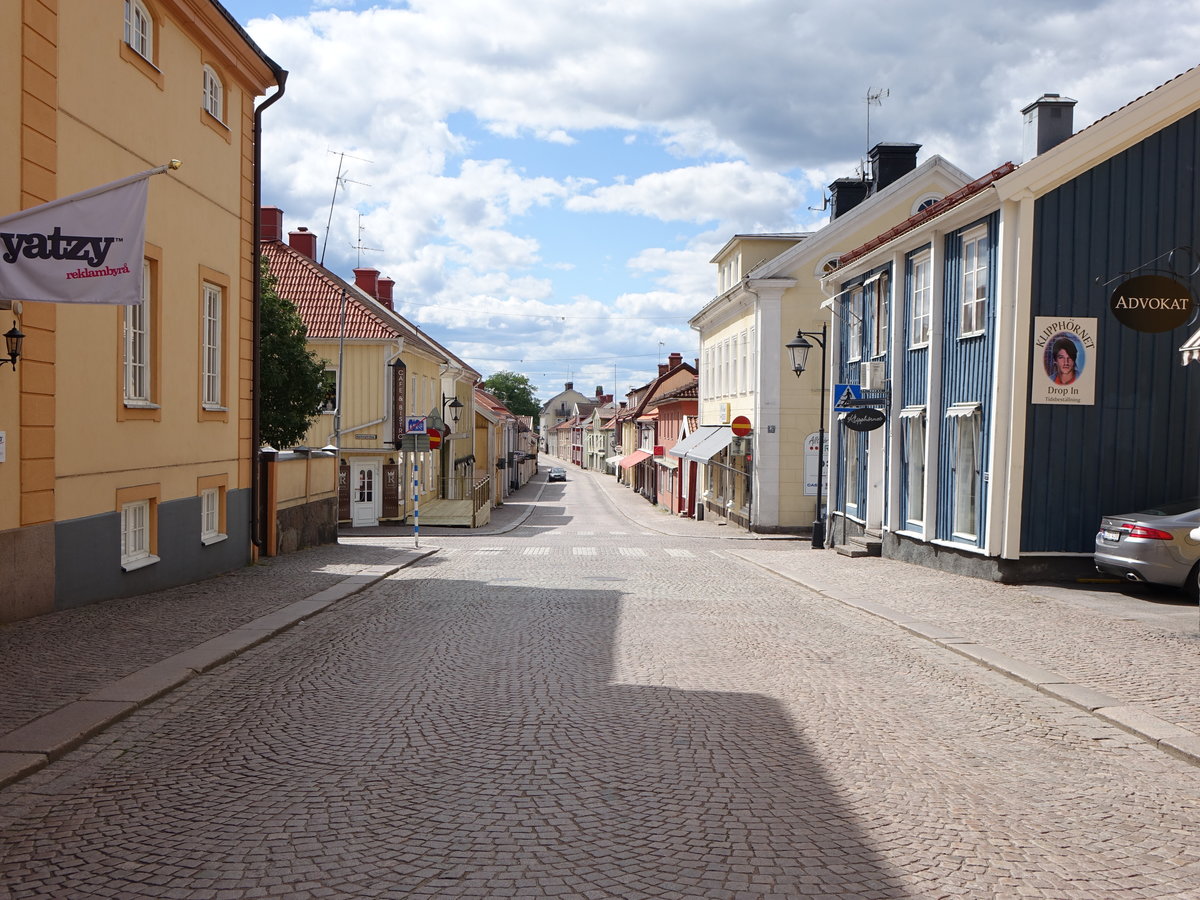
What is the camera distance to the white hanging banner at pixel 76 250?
833 centimetres

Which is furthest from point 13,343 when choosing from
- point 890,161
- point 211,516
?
point 890,161

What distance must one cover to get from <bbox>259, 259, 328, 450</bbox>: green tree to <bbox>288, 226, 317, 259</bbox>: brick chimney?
13.7 metres

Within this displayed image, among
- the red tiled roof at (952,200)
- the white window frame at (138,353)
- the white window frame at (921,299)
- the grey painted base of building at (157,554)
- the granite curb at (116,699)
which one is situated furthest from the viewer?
the white window frame at (921,299)

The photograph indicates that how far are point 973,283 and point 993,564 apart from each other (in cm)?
431

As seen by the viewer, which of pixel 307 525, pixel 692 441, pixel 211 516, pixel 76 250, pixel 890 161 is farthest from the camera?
pixel 692 441

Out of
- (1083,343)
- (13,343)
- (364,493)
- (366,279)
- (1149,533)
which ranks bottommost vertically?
(364,493)

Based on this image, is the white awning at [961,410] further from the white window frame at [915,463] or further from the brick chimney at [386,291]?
the brick chimney at [386,291]

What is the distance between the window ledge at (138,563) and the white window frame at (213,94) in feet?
20.7

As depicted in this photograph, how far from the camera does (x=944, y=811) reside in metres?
5.36

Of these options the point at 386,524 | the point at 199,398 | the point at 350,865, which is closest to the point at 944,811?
the point at 350,865

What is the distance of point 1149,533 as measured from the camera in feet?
42.9

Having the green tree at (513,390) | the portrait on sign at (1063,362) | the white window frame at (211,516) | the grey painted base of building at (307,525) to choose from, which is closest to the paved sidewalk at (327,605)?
the white window frame at (211,516)

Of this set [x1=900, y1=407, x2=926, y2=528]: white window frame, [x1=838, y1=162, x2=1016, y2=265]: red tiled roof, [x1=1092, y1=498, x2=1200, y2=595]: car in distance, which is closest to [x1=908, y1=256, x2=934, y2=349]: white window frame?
[x1=838, y1=162, x2=1016, y2=265]: red tiled roof

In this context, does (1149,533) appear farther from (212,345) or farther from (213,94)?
(213,94)
